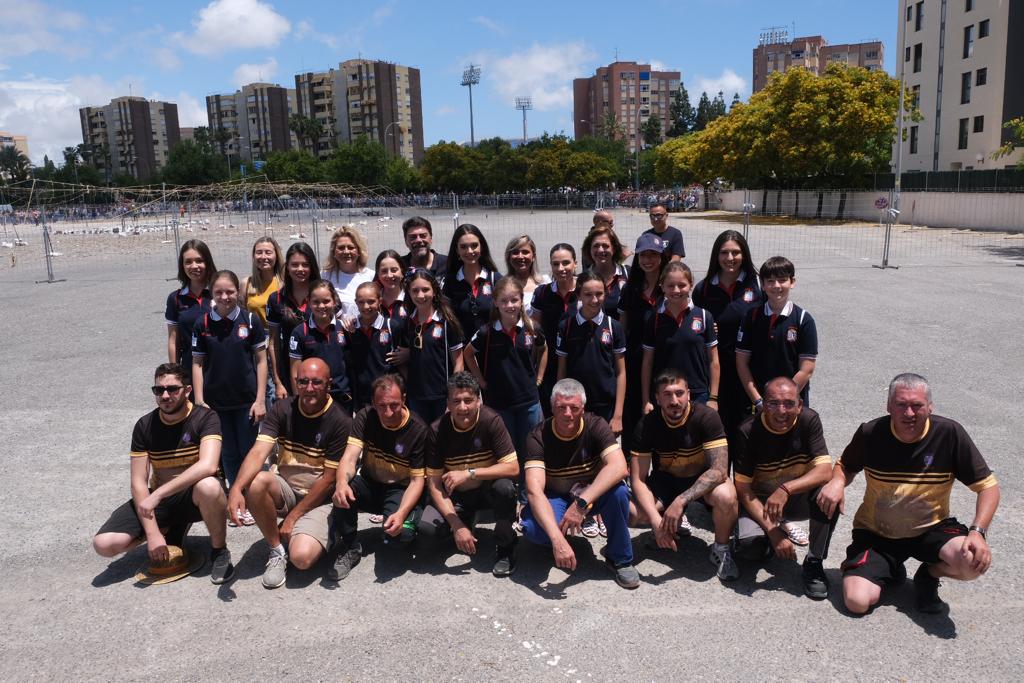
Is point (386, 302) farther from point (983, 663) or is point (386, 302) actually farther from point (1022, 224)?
point (1022, 224)

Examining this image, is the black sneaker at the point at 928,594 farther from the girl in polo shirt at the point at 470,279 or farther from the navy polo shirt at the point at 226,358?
the navy polo shirt at the point at 226,358

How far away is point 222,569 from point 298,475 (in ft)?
2.29

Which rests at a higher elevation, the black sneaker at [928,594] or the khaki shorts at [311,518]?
the khaki shorts at [311,518]

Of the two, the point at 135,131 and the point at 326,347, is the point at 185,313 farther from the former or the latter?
the point at 135,131

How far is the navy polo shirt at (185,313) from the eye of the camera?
5469 mm

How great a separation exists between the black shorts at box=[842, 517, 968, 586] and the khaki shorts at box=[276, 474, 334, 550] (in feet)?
9.68

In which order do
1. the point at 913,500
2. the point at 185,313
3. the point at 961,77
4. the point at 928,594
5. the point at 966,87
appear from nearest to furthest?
the point at 928,594 → the point at 913,500 → the point at 185,313 → the point at 966,87 → the point at 961,77

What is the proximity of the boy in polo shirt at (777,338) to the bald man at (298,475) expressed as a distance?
2697mm

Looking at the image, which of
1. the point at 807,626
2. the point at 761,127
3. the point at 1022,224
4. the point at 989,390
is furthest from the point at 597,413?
the point at 761,127

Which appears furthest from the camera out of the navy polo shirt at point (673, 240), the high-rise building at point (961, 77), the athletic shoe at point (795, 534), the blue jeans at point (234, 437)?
the high-rise building at point (961, 77)

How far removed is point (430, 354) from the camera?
5.17 m

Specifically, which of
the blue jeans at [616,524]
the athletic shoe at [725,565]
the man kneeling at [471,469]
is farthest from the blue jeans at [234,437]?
the athletic shoe at [725,565]

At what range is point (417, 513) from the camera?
4.57 meters

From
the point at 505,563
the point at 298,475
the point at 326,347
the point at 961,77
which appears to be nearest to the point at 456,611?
the point at 505,563
